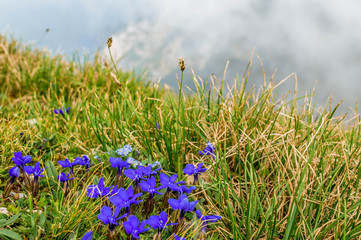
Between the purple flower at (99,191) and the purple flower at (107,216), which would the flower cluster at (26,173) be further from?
the purple flower at (107,216)

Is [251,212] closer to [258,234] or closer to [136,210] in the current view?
[258,234]

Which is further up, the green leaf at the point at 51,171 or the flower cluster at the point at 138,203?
the green leaf at the point at 51,171

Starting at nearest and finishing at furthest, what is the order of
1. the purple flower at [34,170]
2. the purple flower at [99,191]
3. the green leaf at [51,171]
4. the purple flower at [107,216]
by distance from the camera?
the purple flower at [107,216] → the purple flower at [99,191] → the purple flower at [34,170] → the green leaf at [51,171]

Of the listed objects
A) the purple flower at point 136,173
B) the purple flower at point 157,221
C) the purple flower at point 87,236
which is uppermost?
the purple flower at point 136,173

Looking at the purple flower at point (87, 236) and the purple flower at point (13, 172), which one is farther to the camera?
the purple flower at point (13, 172)

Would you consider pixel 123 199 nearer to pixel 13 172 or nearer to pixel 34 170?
pixel 34 170

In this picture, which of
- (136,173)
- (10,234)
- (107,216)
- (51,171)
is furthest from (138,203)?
(51,171)

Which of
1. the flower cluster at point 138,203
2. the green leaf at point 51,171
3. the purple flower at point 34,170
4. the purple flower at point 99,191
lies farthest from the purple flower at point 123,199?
the green leaf at point 51,171

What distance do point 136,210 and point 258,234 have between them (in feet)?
2.54

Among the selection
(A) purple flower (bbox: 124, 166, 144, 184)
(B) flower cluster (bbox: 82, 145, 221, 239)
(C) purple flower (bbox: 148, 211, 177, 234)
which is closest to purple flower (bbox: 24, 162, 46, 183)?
(B) flower cluster (bbox: 82, 145, 221, 239)

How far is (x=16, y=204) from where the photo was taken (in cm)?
232

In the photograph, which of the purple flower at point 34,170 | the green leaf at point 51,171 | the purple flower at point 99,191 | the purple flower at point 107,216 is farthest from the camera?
the green leaf at point 51,171

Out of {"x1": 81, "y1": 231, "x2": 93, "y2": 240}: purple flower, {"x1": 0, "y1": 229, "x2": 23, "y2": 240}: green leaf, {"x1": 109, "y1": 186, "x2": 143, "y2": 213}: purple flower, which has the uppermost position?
{"x1": 109, "y1": 186, "x2": 143, "y2": 213}: purple flower

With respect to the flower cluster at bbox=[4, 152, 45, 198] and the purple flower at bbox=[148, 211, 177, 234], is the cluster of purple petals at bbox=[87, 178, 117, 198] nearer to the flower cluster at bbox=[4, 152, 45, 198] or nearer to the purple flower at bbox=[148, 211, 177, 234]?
the purple flower at bbox=[148, 211, 177, 234]
